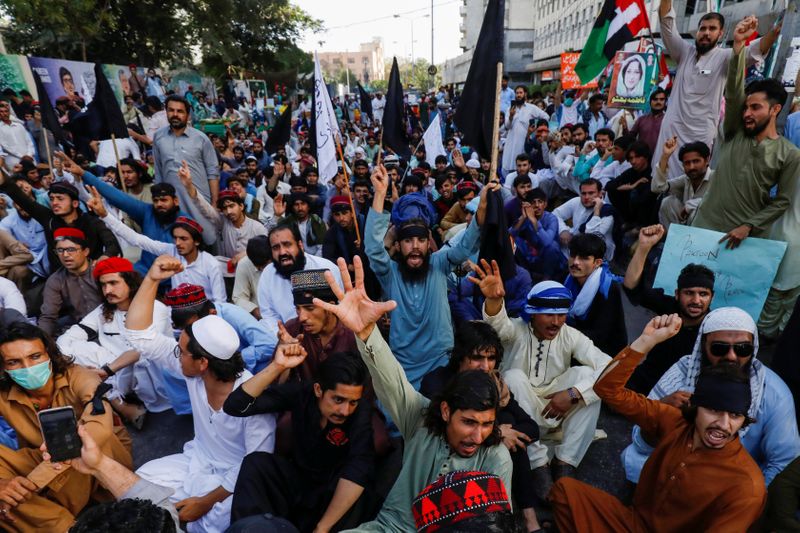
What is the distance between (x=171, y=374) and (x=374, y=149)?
10723 millimetres

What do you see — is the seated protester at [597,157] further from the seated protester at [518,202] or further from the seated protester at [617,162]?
the seated protester at [518,202]

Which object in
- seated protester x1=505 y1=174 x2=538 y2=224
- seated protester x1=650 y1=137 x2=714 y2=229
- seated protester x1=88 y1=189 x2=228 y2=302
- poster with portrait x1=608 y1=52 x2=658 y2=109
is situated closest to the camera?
seated protester x1=88 y1=189 x2=228 y2=302

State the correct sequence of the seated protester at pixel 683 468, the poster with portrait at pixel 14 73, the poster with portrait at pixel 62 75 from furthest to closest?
the poster with portrait at pixel 62 75 < the poster with portrait at pixel 14 73 < the seated protester at pixel 683 468

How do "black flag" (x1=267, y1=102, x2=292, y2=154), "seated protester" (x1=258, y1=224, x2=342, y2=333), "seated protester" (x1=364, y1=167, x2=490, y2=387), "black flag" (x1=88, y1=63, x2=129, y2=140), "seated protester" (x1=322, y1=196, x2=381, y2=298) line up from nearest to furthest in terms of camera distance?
"seated protester" (x1=364, y1=167, x2=490, y2=387)
"seated protester" (x1=258, y1=224, x2=342, y2=333)
"seated protester" (x1=322, y1=196, x2=381, y2=298)
"black flag" (x1=88, y1=63, x2=129, y2=140)
"black flag" (x1=267, y1=102, x2=292, y2=154)

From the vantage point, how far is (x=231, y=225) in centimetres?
523

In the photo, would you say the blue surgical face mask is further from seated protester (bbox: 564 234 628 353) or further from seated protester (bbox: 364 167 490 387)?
seated protester (bbox: 564 234 628 353)

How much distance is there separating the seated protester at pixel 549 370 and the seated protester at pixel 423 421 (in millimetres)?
868

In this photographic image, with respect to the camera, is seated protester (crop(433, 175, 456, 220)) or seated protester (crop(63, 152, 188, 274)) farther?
seated protester (crop(433, 175, 456, 220))

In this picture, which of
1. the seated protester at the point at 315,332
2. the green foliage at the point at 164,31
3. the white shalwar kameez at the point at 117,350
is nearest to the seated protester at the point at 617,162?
the seated protester at the point at 315,332

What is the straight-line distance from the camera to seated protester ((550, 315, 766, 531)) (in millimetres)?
1965

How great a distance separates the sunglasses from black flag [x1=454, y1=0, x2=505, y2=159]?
1926mm

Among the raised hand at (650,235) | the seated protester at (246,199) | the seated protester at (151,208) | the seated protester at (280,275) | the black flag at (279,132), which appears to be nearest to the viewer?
the raised hand at (650,235)

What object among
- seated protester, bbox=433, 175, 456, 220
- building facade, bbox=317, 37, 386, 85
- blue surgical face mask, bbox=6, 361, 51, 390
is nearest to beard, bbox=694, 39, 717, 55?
seated protester, bbox=433, 175, 456, 220

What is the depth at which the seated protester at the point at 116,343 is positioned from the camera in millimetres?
3508
